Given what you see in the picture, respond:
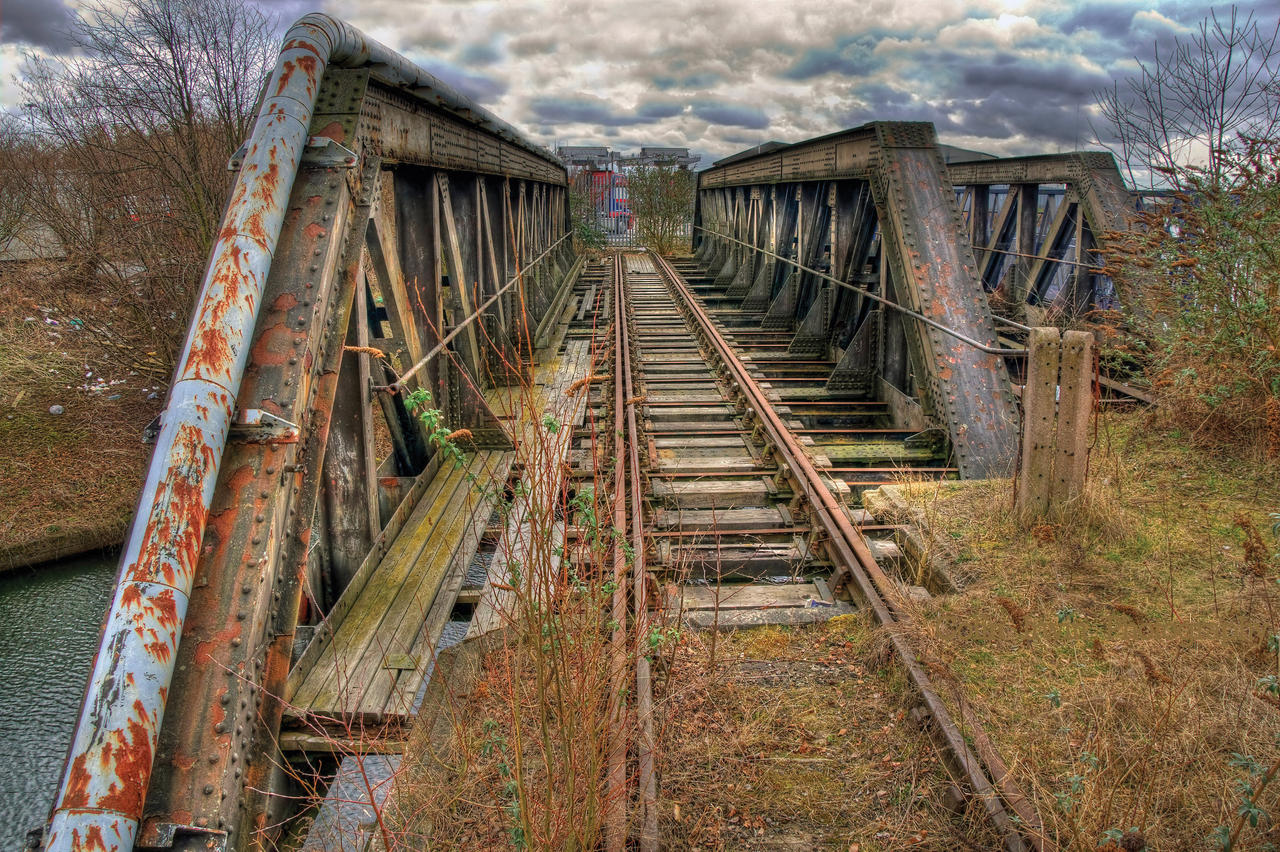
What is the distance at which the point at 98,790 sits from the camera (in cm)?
216

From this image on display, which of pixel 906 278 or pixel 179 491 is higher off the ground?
pixel 906 278

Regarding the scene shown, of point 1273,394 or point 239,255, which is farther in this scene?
point 1273,394

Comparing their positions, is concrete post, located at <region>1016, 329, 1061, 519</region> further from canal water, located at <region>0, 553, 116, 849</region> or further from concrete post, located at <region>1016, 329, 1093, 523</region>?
canal water, located at <region>0, 553, 116, 849</region>

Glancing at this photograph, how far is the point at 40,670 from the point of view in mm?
7172

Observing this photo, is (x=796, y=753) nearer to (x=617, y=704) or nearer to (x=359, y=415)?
(x=617, y=704)

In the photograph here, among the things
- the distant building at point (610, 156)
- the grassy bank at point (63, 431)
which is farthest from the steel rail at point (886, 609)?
the distant building at point (610, 156)

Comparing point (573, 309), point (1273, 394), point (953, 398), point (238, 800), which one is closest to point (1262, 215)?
point (1273, 394)

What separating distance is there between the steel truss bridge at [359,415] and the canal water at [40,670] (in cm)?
218

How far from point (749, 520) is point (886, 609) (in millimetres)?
1710

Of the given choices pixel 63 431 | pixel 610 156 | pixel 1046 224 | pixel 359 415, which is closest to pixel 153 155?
pixel 63 431

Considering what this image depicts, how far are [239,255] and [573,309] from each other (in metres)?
13.3

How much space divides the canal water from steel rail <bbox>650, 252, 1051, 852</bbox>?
449 centimetres

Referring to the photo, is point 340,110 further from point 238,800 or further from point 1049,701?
point 1049,701

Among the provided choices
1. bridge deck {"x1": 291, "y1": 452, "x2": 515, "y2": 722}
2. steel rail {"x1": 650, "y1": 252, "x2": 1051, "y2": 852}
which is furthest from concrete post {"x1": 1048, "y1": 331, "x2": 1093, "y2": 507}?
bridge deck {"x1": 291, "y1": 452, "x2": 515, "y2": 722}
